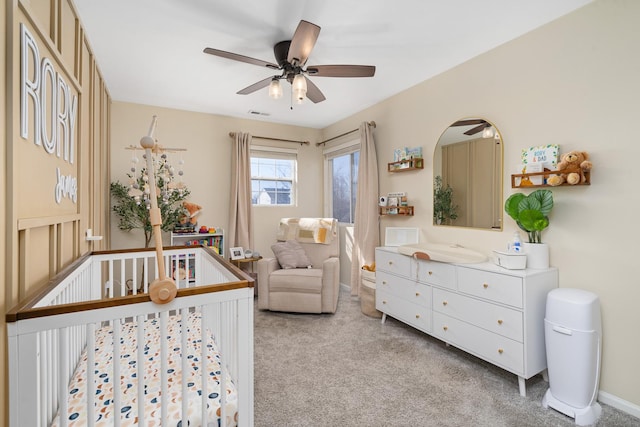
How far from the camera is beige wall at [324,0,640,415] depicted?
68.9 inches

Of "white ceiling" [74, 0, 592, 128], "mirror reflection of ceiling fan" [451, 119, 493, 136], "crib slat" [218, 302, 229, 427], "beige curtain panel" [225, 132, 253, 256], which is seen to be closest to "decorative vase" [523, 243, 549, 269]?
"mirror reflection of ceiling fan" [451, 119, 493, 136]

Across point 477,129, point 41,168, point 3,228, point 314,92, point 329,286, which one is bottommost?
point 329,286

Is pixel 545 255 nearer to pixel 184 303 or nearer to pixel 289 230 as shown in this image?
pixel 184 303

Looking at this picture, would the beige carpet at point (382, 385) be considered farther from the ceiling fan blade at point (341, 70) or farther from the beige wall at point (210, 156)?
the ceiling fan blade at point (341, 70)

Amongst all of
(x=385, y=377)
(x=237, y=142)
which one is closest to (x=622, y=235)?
(x=385, y=377)

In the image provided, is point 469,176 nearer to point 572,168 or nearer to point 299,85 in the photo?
point 572,168

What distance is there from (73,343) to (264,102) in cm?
300

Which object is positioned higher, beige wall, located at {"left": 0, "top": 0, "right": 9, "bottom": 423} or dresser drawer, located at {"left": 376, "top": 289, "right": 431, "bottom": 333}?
beige wall, located at {"left": 0, "top": 0, "right": 9, "bottom": 423}

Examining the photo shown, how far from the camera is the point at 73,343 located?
1412 millimetres

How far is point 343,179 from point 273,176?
1077 millimetres

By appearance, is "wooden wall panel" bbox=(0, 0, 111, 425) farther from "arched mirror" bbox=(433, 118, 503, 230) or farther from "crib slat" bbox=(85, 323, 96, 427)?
"arched mirror" bbox=(433, 118, 503, 230)

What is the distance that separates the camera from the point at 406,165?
10.5 feet

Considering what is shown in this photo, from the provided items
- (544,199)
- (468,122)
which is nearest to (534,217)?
(544,199)

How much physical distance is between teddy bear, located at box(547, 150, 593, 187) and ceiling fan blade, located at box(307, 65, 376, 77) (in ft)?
4.56
